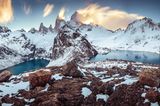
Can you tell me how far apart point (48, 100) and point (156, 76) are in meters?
17.1

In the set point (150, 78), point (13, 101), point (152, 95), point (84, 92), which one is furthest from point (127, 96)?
point (13, 101)

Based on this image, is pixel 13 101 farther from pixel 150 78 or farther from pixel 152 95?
pixel 150 78

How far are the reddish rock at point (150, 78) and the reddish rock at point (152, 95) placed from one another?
3.77m

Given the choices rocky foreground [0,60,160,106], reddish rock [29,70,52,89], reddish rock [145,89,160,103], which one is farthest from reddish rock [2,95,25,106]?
reddish rock [145,89,160,103]

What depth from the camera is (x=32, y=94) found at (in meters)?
55.0

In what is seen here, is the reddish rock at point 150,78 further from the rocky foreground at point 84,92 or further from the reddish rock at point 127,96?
the reddish rock at point 127,96

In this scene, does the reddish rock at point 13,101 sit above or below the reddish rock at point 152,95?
above

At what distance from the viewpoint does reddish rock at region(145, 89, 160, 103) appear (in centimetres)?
4749

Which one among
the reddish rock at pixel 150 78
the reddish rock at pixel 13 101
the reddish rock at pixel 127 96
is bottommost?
the reddish rock at pixel 127 96

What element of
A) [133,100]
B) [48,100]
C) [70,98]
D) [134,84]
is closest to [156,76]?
[134,84]

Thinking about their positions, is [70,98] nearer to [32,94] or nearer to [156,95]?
[32,94]

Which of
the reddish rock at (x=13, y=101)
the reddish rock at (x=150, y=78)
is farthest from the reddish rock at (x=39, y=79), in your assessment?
the reddish rock at (x=150, y=78)

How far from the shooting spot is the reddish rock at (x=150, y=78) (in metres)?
52.2

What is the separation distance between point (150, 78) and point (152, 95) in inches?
200
